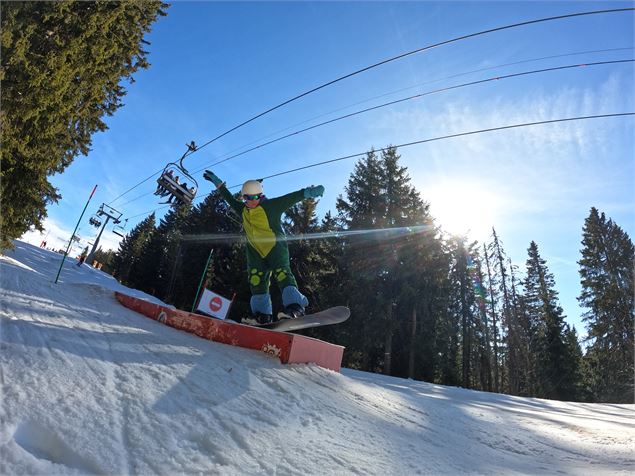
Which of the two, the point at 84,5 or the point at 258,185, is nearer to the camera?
the point at 258,185

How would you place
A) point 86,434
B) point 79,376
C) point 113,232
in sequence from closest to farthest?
1. point 86,434
2. point 79,376
3. point 113,232

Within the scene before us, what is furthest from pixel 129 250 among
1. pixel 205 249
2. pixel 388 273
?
pixel 388 273

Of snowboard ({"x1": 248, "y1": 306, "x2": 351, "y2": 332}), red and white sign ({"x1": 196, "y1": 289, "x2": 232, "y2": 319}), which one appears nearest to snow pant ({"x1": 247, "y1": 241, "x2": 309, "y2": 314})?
snowboard ({"x1": 248, "y1": 306, "x2": 351, "y2": 332})

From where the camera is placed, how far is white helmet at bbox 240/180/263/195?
6.05 meters

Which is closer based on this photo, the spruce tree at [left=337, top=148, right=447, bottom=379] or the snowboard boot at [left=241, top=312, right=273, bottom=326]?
the snowboard boot at [left=241, top=312, right=273, bottom=326]

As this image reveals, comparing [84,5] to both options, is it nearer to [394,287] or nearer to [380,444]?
[380,444]

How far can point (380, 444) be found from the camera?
8.29ft

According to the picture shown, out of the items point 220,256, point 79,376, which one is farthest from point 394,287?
point 79,376

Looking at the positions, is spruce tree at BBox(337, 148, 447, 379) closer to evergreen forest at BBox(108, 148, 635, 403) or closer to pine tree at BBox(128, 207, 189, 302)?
evergreen forest at BBox(108, 148, 635, 403)

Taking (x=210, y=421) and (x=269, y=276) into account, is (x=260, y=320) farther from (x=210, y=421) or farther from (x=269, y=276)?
(x=210, y=421)

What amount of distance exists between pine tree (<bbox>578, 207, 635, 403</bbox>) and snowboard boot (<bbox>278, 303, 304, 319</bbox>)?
94.5ft

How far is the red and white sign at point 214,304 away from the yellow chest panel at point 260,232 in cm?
766

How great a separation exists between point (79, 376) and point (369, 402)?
272 cm

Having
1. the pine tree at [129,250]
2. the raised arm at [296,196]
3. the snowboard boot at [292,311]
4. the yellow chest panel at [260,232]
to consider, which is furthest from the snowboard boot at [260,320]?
the pine tree at [129,250]
